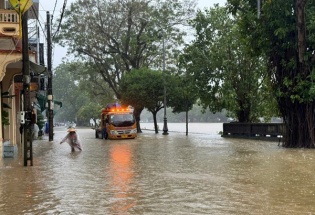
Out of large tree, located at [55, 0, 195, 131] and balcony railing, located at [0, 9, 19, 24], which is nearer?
balcony railing, located at [0, 9, 19, 24]

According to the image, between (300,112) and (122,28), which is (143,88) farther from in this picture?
(300,112)

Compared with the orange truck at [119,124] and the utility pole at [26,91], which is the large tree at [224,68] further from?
the utility pole at [26,91]

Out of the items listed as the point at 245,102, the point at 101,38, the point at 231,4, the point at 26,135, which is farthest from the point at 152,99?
the point at 26,135

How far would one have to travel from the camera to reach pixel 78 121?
419 ft

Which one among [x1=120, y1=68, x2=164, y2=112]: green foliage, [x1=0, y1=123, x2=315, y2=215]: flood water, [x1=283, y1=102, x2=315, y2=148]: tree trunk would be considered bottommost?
[x1=0, y1=123, x2=315, y2=215]: flood water

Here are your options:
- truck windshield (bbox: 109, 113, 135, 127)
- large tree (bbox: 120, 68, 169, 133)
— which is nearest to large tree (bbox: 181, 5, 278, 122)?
truck windshield (bbox: 109, 113, 135, 127)

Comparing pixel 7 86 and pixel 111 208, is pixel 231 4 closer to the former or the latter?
pixel 7 86

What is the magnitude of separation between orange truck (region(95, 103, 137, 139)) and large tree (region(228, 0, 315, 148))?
1437cm

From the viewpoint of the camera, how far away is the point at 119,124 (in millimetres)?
36406

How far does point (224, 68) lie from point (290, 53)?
12.5 meters

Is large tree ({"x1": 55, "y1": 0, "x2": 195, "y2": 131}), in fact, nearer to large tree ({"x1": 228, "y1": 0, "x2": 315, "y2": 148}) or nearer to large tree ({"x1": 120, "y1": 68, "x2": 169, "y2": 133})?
large tree ({"x1": 120, "y1": 68, "x2": 169, "y2": 133})

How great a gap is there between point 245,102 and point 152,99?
14.4 meters

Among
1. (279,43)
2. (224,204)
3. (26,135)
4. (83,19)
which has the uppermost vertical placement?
(83,19)

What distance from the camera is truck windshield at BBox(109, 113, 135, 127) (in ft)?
120
